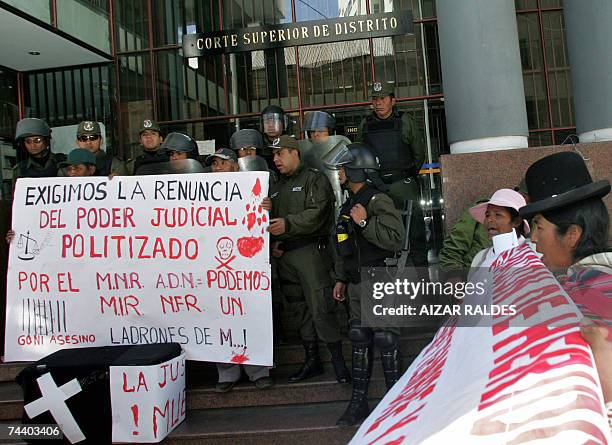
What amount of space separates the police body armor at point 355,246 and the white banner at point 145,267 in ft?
2.27

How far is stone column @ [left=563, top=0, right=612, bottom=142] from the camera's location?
638cm

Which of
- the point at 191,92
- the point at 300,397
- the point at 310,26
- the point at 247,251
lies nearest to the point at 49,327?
the point at 247,251

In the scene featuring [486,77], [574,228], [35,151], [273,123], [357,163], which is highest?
[486,77]

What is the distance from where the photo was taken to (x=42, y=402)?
4109 mm

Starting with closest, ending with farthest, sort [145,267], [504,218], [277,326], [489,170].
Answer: [504,218]
[145,267]
[277,326]
[489,170]

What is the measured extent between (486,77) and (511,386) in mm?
5328

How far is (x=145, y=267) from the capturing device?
485 cm

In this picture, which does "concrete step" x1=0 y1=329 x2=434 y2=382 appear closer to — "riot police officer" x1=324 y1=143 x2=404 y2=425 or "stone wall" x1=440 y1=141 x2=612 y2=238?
"riot police officer" x1=324 y1=143 x2=404 y2=425

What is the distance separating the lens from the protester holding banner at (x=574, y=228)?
5.46ft

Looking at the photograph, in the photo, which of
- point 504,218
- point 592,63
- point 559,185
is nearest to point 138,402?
point 504,218

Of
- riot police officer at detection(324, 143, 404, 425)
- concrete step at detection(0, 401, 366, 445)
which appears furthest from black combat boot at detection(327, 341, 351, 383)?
riot police officer at detection(324, 143, 404, 425)

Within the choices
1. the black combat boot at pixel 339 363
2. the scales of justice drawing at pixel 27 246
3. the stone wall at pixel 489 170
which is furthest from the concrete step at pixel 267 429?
the stone wall at pixel 489 170

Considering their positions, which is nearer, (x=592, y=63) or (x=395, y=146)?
(x=395, y=146)

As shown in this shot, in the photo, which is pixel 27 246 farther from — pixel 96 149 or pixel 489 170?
pixel 489 170
